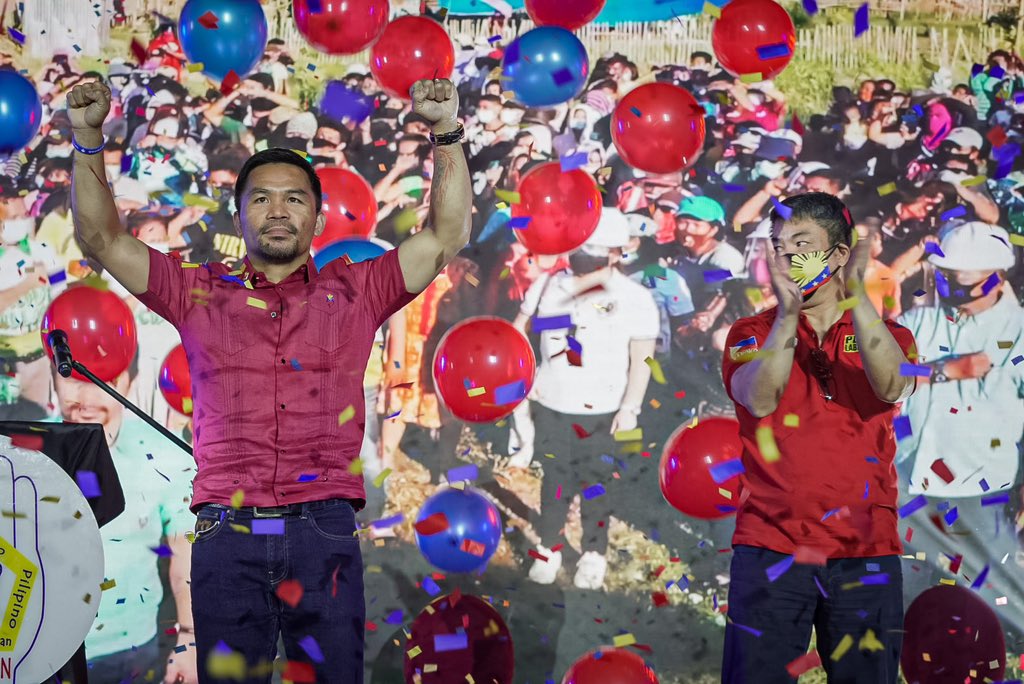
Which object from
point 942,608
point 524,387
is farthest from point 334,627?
point 942,608

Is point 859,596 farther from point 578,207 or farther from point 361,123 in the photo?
point 361,123

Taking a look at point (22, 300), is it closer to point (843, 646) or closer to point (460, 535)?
point (460, 535)

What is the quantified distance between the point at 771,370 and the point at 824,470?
0.23m

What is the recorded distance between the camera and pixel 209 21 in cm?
315

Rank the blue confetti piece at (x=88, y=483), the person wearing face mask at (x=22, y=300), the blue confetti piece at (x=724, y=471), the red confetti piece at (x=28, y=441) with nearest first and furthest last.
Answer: the red confetti piece at (x=28, y=441) → the blue confetti piece at (x=88, y=483) → the blue confetti piece at (x=724, y=471) → the person wearing face mask at (x=22, y=300)

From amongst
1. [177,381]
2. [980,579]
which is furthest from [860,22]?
[177,381]

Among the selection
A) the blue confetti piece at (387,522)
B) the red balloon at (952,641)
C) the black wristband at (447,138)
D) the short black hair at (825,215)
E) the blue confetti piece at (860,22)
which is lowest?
the red balloon at (952,641)

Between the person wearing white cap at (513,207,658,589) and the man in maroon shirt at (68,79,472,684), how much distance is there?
72.7 inches

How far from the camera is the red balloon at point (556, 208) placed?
11.1 feet

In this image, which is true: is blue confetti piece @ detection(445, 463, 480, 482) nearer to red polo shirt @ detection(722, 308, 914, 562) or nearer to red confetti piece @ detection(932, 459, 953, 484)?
red confetti piece @ detection(932, 459, 953, 484)

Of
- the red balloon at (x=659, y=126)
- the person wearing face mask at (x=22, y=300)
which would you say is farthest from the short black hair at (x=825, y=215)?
the person wearing face mask at (x=22, y=300)

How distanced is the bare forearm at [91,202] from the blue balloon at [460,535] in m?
1.52

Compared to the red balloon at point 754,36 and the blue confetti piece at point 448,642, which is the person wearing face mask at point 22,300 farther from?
the red balloon at point 754,36

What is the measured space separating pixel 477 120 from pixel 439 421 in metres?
1.18
